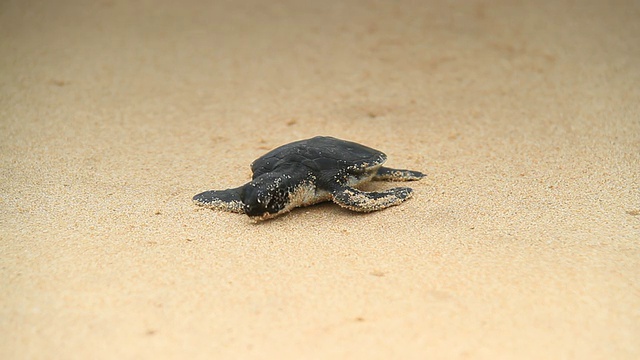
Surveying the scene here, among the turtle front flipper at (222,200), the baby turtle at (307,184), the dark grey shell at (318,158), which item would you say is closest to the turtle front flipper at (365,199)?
the baby turtle at (307,184)

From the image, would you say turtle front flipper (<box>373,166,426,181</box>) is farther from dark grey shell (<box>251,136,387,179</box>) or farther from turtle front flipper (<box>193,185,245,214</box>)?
turtle front flipper (<box>193,185,245,214</box>)

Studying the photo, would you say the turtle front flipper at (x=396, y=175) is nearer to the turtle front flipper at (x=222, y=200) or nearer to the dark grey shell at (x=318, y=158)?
the dark grey shell at (x=318, y=158)

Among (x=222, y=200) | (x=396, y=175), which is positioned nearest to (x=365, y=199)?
(x=396, y=175)

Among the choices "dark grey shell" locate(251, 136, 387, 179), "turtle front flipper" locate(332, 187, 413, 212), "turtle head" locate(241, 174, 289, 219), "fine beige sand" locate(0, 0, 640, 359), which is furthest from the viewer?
"dark grey shell" locate(251, 136, 387, 179)

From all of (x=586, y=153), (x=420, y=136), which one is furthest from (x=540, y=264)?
(x=420, y=136)

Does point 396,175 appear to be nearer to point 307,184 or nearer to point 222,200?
point 307,184

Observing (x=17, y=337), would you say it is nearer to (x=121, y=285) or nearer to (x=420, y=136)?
(x=121, y=285)

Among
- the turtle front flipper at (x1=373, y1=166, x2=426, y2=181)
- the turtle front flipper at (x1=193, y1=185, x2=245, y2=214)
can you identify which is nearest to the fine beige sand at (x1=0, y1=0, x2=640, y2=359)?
the turtle front flipper at (x1=193, y1=185, x2=245, y2=214)
